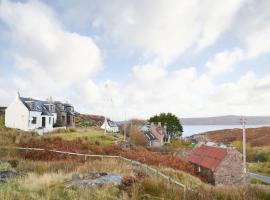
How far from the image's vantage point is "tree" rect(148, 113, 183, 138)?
9325 centimetres

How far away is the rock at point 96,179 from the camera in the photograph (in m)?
9.88

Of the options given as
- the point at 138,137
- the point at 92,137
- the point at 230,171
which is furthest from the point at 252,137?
the point at 92,137

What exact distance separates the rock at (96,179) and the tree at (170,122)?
8167cm

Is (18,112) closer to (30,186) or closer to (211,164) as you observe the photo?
(211,164)

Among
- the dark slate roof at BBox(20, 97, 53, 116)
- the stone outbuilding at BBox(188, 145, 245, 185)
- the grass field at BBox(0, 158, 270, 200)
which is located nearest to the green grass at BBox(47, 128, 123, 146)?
the dark slate roof at BBox(20, 97, 53, 116)

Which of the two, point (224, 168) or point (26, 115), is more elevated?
point (26, 115)

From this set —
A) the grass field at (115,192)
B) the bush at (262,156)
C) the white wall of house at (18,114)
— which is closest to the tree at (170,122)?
the bush at (262,156)

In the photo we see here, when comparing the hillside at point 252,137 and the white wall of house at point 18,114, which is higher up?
the white wall of house at point 18,114

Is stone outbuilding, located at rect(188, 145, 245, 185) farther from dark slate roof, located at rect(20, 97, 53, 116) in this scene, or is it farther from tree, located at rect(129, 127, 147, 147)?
tree, located at rect(129, 127, 147, 147)

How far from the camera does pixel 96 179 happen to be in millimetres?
10500

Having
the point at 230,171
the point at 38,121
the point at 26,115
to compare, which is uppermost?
the point at 26,115

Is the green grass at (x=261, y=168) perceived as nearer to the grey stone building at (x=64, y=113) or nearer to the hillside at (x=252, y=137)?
the grey stone building at (x=64, y=113)

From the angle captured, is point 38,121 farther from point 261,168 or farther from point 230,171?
point 261,168

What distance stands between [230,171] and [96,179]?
105ft
